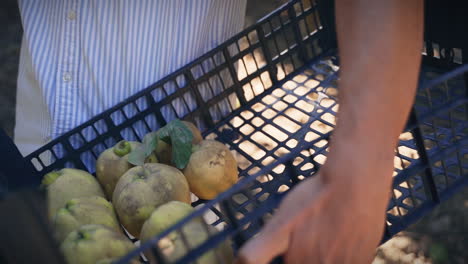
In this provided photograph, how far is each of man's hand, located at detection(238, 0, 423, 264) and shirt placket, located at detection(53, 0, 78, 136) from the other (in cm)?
91

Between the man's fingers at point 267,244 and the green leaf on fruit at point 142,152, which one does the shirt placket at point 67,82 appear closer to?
the green leaf on fruit at point 142,152

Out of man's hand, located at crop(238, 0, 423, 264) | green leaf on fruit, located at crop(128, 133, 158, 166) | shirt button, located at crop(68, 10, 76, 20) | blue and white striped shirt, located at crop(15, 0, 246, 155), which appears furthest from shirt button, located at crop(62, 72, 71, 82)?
man's hand, located at crop(238, 0, 423, 264)

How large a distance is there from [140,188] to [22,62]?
2.63ft

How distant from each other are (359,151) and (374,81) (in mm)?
90

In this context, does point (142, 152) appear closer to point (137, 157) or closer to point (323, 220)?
point (137, 157)

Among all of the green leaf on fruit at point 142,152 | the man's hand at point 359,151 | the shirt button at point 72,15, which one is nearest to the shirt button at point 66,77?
the shirt button at point 72,15

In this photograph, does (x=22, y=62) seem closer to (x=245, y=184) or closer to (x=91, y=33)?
(x=91, y=33)

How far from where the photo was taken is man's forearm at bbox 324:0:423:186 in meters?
0.67

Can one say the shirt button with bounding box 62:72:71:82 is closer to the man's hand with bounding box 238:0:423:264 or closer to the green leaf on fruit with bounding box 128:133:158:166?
the green leaf on fruit with bounding box 128:133:158:166

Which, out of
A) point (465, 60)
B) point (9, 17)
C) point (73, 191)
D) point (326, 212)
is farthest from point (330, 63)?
point (9, 17)

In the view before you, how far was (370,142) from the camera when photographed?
668mm

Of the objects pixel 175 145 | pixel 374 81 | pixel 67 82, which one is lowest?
pixel 175 145

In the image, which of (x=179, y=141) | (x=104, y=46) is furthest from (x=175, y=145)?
(x=104, y=46)

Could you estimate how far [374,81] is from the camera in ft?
2.22
